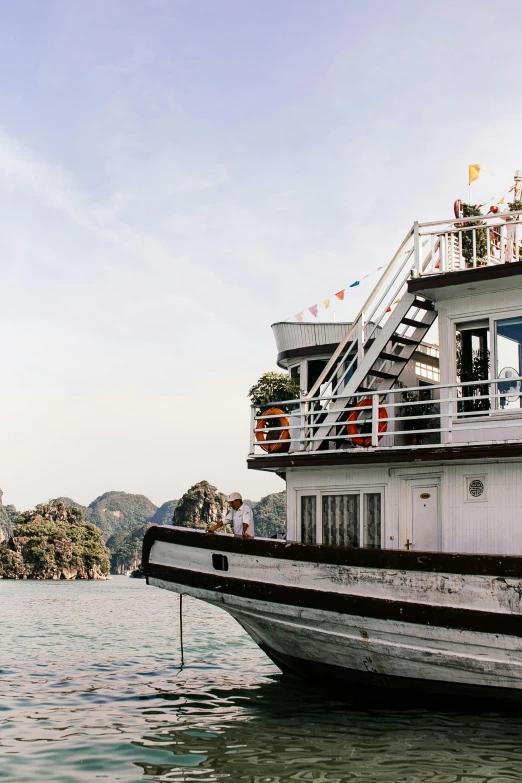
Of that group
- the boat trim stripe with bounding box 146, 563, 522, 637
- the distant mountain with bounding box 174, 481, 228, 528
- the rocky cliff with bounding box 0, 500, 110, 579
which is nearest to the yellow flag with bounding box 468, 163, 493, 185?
the boat trim stripe with bounding box 146, 563, 522, 637

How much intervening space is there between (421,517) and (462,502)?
65cm

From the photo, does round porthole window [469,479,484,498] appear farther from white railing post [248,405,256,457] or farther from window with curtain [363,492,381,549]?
white railing post [248,405,256,457]

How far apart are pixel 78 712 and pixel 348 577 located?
4.10 meters

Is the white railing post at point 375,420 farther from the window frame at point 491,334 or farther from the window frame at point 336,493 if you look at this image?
the window frame at point 491,334

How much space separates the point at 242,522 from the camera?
1314cm

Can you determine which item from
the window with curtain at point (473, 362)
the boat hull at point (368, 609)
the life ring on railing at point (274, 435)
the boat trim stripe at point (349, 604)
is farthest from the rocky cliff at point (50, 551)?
the window with curtain at point (473, 362)

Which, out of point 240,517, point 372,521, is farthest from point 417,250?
point 240,517

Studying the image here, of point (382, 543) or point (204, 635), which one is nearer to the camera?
point (382, 543)

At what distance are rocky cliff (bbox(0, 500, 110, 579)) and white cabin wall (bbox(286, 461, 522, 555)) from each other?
92.0 m

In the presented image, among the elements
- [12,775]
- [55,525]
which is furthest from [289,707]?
[55,525]

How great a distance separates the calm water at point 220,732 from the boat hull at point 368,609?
0.55m

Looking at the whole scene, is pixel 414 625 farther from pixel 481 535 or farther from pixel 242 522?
pixel 242 522

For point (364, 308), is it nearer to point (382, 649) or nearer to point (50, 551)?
point (382, 649)

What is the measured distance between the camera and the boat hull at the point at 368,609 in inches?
418
